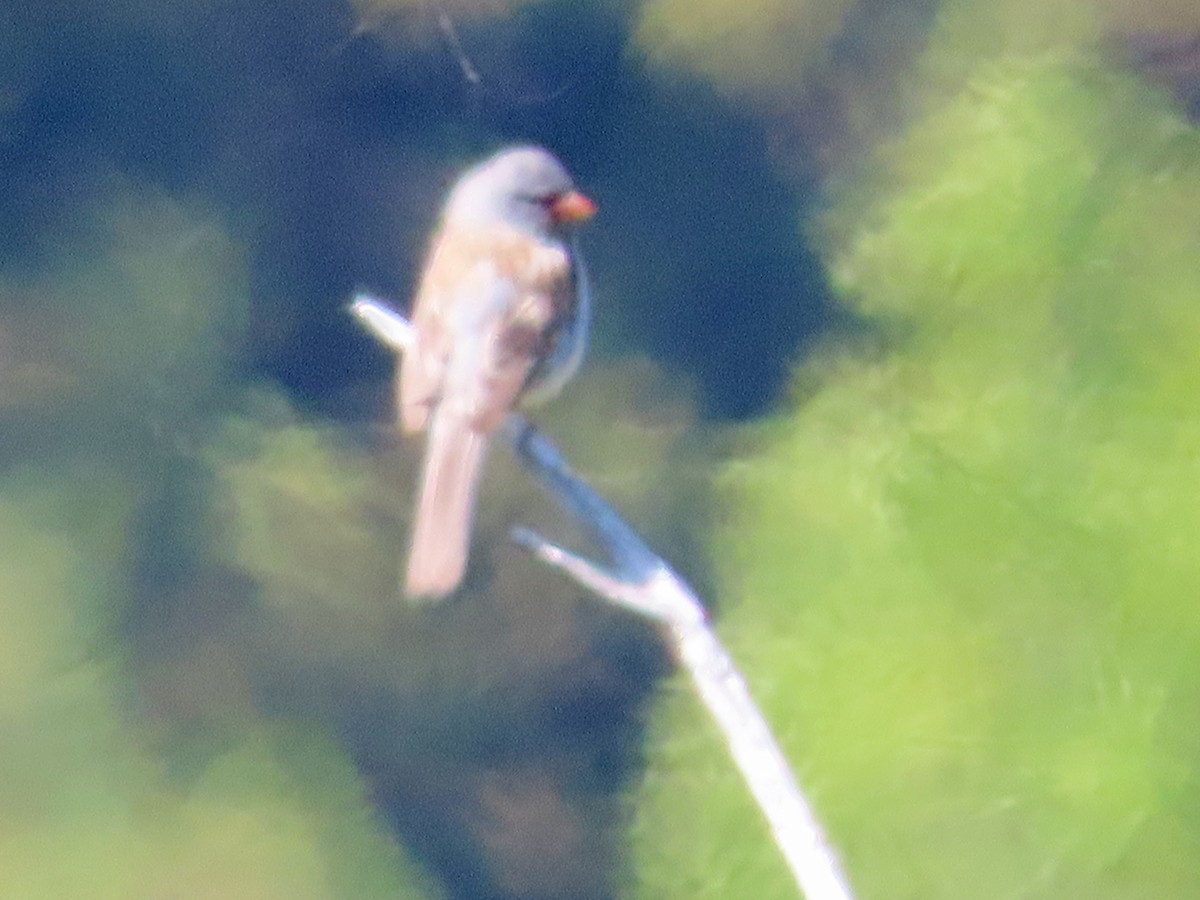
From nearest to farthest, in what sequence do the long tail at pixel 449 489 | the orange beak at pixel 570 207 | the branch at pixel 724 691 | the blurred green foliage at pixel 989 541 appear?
the branch at pixel 724 691 → the long tail at pixel 449 489 → the orange beak at pixel 570 207 → the blurred green foliage at pixel 989 541

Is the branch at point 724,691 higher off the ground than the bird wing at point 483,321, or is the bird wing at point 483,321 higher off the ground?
the bird wing at point 483,321

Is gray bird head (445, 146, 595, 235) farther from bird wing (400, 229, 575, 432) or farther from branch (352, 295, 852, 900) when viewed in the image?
branch (352, 295, 852, 900)

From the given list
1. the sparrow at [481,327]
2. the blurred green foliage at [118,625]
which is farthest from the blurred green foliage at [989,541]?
the blurred green foliage at [118,625]

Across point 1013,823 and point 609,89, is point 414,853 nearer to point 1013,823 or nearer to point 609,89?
point 1013,823

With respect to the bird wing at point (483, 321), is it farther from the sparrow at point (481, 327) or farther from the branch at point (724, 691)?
the branch at point (724, 691)

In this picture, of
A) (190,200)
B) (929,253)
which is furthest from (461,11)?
(929,253)

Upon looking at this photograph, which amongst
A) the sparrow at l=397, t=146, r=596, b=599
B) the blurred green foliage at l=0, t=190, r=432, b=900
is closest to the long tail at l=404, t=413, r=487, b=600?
the sparrow at l=397, t=146, r=596, b=599

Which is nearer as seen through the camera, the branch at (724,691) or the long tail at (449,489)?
the branch at (724,691)
